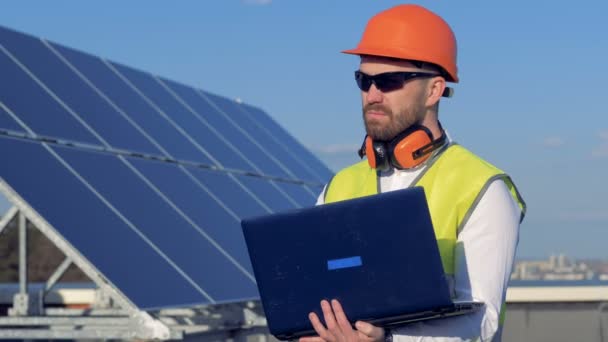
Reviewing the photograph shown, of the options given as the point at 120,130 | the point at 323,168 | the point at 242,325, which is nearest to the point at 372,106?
the point at 242,325

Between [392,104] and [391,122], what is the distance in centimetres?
A: 4

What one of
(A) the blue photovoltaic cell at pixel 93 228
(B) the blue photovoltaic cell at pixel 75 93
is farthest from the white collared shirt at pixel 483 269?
(B) the blue photovoltaic cell at pixel 75 93

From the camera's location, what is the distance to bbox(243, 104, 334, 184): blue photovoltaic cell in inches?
551

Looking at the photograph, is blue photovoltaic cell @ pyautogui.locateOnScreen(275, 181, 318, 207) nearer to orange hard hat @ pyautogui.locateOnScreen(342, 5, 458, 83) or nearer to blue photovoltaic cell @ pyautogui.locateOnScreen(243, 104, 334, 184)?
blue photovoltaic cell @ pyautogui.locateOnScreen(243, 104, 334, 184)

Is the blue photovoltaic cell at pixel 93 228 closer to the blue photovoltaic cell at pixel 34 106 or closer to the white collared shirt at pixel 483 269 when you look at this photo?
the blue photovoltaic cell at pixel 34 106

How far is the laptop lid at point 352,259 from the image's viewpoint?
2674 millimetres

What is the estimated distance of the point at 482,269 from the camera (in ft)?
9.31

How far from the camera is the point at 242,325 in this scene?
8.33 m

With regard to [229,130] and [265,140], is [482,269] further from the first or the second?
[265,140]

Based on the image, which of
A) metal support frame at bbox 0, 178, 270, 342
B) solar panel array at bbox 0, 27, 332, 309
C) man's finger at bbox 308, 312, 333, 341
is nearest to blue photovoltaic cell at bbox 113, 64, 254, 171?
solar panel array at bbox 0, 27, 332, 309

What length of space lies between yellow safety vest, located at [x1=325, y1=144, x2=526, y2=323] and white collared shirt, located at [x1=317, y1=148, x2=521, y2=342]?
0.06 ft

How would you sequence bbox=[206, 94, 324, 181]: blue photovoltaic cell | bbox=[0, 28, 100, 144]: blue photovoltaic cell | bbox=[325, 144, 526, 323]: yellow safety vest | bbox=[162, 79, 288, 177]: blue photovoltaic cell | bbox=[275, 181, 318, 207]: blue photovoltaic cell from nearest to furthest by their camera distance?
bbox=[325, 144, 526, 323]: yellow safety vest < bbox=[0, 28, 100, 144]: blue photovoltaic cell < bbox=[275, 181, 318, 207]: blue photovoltaic cell < bbox=[162, 79, 288, 177]: blue photovoltaic cell < bbox=[206, 94, 324, 181]: blue photovoltaic cell

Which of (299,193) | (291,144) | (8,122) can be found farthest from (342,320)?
(291,144)

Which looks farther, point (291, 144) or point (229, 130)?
point (291, 144)
